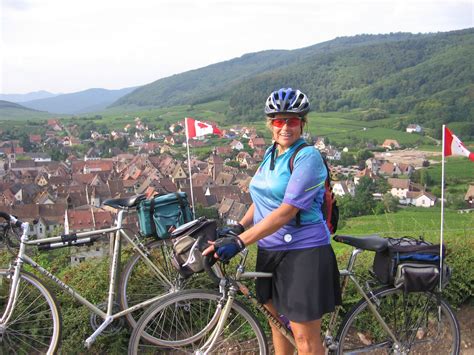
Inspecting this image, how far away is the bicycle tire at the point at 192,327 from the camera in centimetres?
301

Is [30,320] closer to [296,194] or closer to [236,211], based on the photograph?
[296,194]

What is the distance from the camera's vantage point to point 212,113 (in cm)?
13738

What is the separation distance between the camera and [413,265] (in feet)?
10.7

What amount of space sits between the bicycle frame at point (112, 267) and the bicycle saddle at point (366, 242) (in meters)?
1.36

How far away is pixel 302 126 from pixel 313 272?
34.8 inches

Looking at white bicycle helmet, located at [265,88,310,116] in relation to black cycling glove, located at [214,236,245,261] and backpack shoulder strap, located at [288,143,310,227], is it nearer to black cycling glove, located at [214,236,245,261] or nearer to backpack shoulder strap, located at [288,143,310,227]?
backpack shoulder strap, located at [288,143,310,227]

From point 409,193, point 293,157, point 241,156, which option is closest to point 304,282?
point 293,157

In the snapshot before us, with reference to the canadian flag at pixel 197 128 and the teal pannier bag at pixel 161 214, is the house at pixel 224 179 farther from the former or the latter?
the teal pannier bag at pixel 161 214

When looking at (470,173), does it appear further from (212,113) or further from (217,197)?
(212,113)

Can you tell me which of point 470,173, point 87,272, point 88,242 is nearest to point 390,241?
point 88,242

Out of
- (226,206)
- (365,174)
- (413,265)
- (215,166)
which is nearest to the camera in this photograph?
(413,265)

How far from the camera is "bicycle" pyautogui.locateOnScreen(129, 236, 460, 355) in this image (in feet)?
9.99

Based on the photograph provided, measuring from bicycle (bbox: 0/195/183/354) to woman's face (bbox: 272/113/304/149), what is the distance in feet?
4.26

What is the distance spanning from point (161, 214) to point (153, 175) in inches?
2328
